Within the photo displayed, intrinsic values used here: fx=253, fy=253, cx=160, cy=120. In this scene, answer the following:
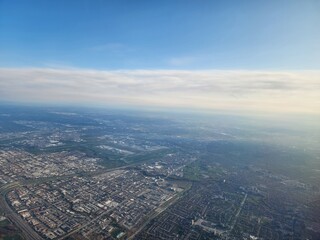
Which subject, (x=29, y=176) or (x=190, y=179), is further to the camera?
→ (x=190, y=179)

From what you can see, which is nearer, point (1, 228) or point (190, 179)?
point (1, 228)

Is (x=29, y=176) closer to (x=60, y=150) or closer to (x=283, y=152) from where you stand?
(x=60, y=150)

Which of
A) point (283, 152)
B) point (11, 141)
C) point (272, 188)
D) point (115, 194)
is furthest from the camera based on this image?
point (283, 152)

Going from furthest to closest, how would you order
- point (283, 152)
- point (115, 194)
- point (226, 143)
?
1. point (226, 143)
2. point (283, 152)
3. point (115, 194)

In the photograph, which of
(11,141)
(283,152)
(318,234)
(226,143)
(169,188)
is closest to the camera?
(318,234)

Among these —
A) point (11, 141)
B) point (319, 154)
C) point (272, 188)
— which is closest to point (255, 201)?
point (272, 188)

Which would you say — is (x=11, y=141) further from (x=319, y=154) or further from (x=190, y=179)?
(x=319, y=154)

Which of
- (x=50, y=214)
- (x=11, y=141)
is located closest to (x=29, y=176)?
(x=50, y=214)

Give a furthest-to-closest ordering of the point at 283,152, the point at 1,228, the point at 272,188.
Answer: the point at 283,152
the point at 272,188
the point at 1,228
